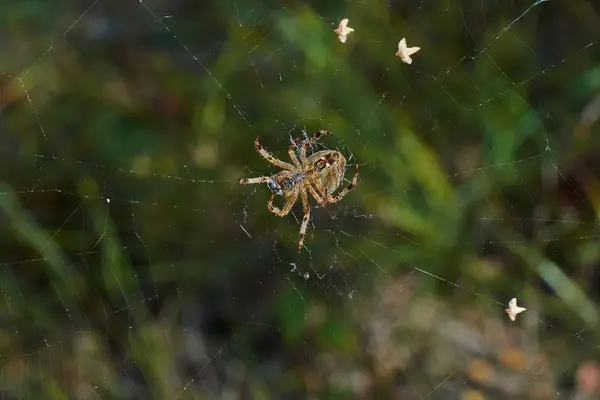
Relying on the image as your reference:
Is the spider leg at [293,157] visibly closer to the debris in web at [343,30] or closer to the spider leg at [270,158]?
the spider leg at [270,158]

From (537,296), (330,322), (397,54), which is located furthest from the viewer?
(330,322)

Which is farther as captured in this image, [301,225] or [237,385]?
[237,385]

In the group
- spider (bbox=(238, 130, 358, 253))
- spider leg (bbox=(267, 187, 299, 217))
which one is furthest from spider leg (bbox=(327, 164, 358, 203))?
spider leg (bbox=(267, 187, 299, 217))

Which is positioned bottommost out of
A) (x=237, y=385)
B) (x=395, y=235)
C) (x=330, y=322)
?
(x=237, y=385)

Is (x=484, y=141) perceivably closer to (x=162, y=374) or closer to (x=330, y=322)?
(x=330, y=322)

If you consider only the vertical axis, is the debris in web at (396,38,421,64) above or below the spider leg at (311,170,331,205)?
above

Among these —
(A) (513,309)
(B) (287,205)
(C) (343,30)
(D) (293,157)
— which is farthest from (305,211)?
(A) (513,309)

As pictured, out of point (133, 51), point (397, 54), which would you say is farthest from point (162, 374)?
point (397, 54)

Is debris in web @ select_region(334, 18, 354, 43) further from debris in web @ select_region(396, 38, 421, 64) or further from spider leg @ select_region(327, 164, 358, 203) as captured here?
spider leg @ select_region(327, 164, 358, 203)

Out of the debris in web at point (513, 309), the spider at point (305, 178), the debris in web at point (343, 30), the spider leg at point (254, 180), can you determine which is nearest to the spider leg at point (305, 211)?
the spider at point (305, 178)
